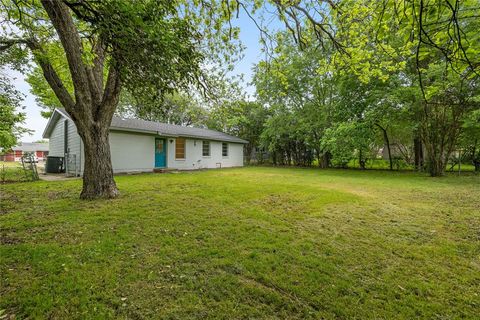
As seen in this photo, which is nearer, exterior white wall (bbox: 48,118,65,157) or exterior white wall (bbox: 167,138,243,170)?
exterior white wall (bbox: 48,118,65,157)

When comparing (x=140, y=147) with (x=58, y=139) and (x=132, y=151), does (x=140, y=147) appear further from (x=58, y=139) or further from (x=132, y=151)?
(x=58, y=139)

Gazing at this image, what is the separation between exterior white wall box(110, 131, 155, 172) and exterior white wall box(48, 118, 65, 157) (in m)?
3.54

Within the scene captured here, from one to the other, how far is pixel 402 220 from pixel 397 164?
13.6m

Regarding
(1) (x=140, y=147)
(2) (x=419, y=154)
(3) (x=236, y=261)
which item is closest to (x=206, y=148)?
(1) (x=140, y=147)

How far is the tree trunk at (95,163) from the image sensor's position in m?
5.43

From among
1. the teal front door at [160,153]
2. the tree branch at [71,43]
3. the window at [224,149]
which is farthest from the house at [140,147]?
the tree branch at [71,43]

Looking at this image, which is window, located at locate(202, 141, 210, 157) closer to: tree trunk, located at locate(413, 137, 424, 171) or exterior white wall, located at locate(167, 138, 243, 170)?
exterior white wall, located at locate(167, 138, 243, 170)

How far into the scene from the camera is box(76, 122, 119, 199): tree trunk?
17.8ft

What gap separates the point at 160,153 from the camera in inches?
508

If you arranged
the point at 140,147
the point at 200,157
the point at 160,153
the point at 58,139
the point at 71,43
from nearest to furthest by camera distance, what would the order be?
1. the point at 71,43
2. the point at 140,147
3. the point at 58,139
4. the point at 160,153
5. the point at 200,157

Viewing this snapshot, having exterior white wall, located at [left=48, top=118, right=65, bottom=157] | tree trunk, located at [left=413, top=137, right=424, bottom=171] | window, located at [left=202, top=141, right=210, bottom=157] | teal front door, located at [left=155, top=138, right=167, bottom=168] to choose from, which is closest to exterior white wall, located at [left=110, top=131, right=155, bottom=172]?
teal front door, located at [left=155, top=138, right=167, bottom=168]

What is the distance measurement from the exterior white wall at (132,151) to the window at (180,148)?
5.27 ft

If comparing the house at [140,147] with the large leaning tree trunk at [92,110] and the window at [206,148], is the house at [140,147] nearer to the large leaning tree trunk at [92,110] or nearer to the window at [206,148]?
the window at [206,148]

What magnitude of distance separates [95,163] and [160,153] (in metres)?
7.52
